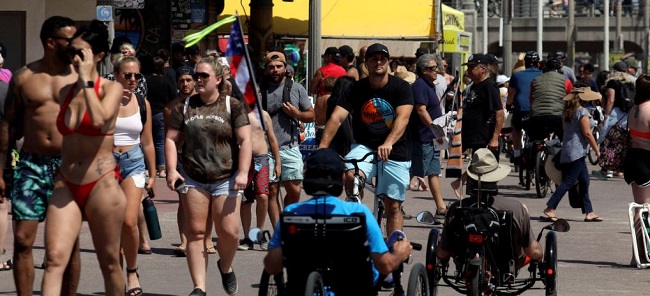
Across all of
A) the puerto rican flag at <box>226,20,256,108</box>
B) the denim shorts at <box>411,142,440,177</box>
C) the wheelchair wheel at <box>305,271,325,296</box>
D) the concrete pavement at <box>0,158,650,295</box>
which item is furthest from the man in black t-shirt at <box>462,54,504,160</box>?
the wheelchair wheel at <box>305,271,325,296</box>

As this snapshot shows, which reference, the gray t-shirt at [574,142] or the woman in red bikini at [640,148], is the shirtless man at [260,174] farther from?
the gray t-shirt at [574,142]

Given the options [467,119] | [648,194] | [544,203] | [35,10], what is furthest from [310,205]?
[35,10]

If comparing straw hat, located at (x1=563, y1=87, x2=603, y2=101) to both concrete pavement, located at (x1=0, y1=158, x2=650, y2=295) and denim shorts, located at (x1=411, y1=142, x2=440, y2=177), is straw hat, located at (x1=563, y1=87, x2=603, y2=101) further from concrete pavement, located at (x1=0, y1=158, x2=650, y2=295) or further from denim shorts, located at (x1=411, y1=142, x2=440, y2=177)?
denim shorts, located at (x1=411, y1=142, x2=440, y2=177)

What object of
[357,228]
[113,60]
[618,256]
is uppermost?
[113,60]

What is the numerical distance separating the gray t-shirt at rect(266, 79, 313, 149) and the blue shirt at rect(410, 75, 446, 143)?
241 centimetres

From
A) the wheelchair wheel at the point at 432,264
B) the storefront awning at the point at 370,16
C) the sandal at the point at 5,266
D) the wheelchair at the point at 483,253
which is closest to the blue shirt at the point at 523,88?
the storefront awning at the point at 370,16

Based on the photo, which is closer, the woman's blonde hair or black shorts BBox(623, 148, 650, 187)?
the woman's blonde hair

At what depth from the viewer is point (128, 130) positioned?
32.1 ft

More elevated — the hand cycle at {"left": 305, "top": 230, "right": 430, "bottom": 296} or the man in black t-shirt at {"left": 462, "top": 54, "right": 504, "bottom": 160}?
the man in black t-shirt at {"left": 462, "top": 54, "right": 504, "bottom": 160}

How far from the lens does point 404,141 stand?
445 inches

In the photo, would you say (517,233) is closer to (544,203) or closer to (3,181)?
(3,181)

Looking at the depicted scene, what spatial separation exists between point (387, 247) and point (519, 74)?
1277 centimetres

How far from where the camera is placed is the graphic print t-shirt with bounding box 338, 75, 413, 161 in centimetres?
1107

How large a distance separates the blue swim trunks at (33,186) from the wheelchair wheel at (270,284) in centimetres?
135
